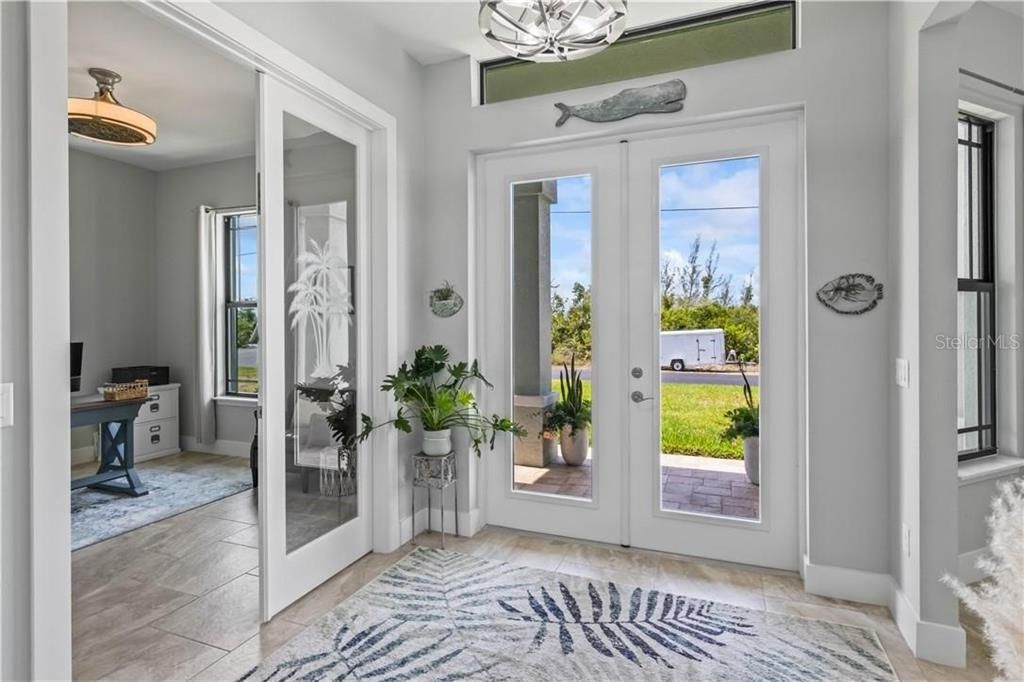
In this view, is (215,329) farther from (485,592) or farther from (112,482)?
(485,592)

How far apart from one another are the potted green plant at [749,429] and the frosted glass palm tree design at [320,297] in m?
2.15

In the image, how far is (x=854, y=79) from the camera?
2.45 metres

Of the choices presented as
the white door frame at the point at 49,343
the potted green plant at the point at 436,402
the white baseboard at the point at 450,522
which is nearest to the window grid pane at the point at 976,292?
the potted green plant at the point at 436,402

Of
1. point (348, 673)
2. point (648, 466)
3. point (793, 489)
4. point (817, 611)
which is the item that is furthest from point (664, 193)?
point (348, 673)

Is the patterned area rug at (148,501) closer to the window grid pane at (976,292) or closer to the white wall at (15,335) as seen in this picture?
the white wall at (15,335)

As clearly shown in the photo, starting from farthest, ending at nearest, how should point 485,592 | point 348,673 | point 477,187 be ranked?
point 477,187 → point 485,592 → point 348,673

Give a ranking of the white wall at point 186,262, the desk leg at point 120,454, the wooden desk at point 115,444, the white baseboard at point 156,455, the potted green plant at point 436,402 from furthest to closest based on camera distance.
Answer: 1. the white wall at point 186,262
2. the white baseboard at point 156,455
3. the desk leg at point 120,454
4. the wooden desk at point 115,444
5. the potted green plant at point 436,402

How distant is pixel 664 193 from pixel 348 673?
2687 mm

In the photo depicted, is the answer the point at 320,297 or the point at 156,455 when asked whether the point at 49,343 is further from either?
the point at 156,455

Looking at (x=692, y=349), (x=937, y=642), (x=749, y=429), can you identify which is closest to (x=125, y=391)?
(x=692, y=349)

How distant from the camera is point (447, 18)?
281cm

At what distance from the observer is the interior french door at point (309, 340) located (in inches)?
92.3

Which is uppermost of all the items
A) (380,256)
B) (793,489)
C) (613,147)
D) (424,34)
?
(424,34)

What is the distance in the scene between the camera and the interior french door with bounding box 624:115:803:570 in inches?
107
